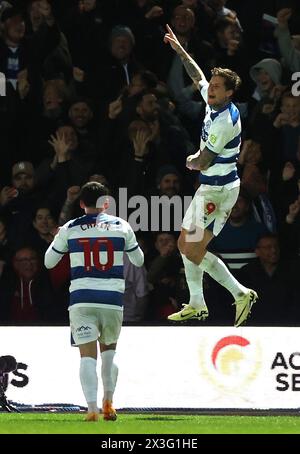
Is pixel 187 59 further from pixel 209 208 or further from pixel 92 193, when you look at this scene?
pixel 92 193

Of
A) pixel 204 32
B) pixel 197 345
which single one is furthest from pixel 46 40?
pixel 197 345

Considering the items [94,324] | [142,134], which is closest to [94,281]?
[94,324]

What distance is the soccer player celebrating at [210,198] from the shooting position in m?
13.4

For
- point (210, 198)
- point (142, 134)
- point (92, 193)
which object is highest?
point (142, 134)

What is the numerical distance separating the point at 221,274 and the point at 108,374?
4.61 ft

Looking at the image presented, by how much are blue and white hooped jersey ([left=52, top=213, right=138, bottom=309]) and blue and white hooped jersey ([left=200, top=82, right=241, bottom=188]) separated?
1.01 m

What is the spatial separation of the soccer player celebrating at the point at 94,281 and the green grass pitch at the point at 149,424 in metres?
0.42

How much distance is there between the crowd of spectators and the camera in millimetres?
16641

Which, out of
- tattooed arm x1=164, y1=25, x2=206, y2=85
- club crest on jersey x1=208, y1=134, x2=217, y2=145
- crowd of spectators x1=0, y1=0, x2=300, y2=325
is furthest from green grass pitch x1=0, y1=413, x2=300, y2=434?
tattooed arm x1=164, y1=25, x2=206, y2=85

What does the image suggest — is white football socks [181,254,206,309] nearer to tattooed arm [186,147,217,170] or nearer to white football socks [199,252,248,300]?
white football socks [199,252,248,300]

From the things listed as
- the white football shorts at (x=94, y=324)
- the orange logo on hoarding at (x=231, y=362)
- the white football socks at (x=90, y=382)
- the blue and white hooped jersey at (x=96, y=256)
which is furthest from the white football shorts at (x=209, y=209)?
the orange logo on hoarding at (x=231, y=362)

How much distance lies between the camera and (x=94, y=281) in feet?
43.5
